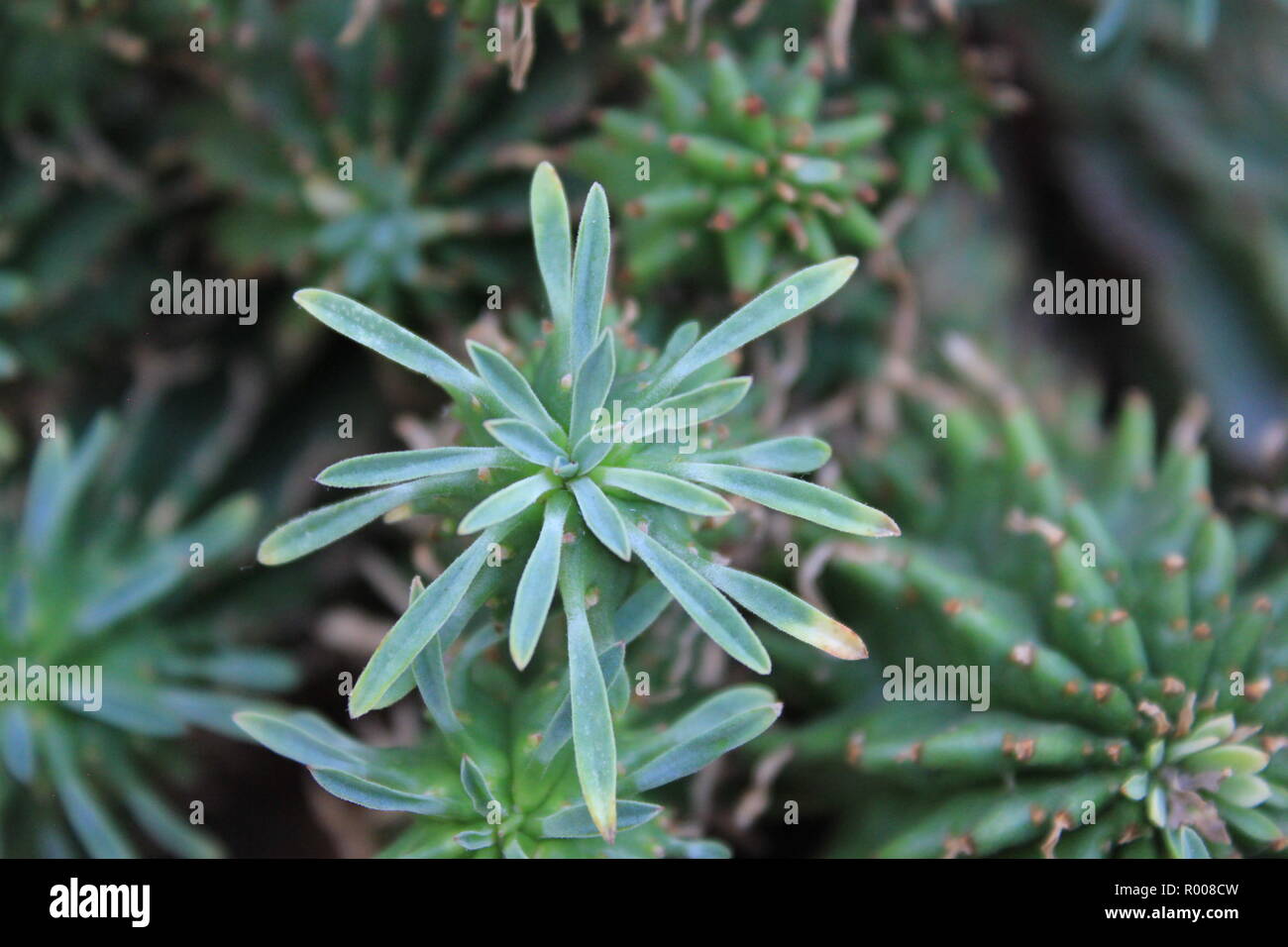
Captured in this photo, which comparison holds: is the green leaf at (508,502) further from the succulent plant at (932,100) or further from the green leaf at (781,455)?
the succulent plant at (932,100)

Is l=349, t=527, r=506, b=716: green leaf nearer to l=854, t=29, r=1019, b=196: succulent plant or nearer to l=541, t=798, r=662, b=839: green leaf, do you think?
l=541, t=798, r=662, b=839: green leaf

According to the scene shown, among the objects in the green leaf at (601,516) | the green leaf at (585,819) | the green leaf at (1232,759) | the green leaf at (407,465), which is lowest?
the green leaf at (585,819)

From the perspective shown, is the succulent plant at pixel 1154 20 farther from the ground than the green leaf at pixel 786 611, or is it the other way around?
the succulent plant at pixel 1154 20

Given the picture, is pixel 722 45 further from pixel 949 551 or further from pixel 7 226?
pixel 7 226

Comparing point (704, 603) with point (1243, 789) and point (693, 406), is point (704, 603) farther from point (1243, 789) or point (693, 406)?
point (1243, 789)

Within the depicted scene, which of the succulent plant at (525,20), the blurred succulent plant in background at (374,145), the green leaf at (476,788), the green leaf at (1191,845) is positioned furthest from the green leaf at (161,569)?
the green leaf at (1191,845)
